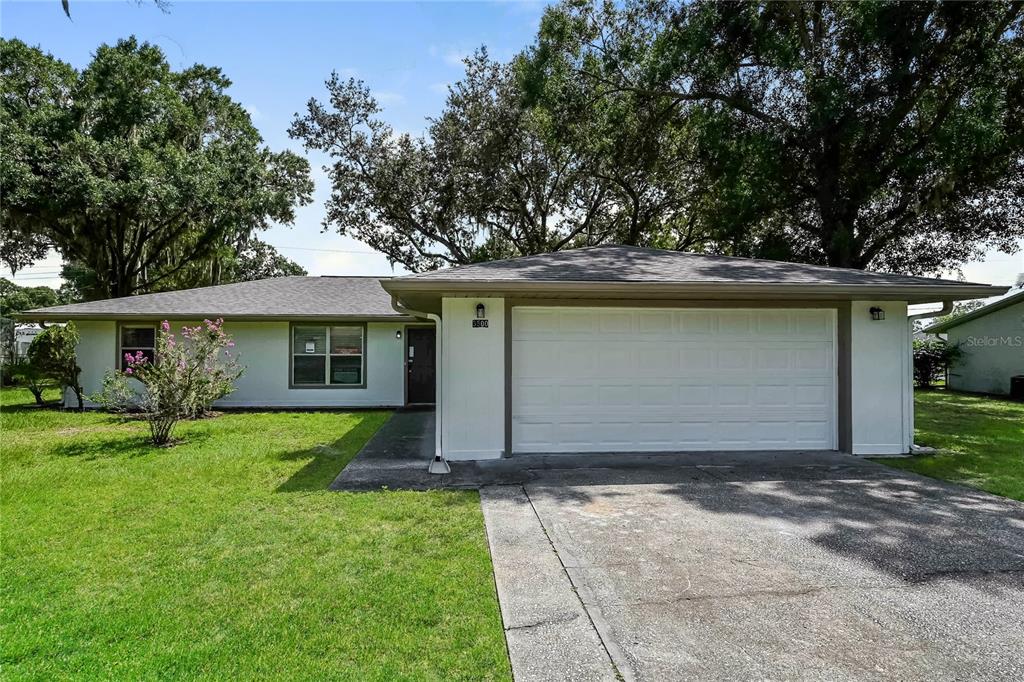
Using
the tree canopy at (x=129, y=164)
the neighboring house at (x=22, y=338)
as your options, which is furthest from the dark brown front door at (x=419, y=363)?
the neighboring house at (x=22, y=338)

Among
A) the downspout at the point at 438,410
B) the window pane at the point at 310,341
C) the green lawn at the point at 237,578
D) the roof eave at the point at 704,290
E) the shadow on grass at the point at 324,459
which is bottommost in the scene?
the green lawn at the point at 237,578

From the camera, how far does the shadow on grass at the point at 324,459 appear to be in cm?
592

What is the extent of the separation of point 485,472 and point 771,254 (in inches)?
445

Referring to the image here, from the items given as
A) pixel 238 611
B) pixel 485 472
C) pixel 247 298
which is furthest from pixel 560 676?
pixel 247 298

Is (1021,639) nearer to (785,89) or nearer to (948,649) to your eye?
(948,649)

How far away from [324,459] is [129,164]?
1581 cm

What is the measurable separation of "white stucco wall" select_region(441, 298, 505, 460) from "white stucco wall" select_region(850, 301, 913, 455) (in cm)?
478

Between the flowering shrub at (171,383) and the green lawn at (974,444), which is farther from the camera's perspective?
the flowering shrub at (171,383)

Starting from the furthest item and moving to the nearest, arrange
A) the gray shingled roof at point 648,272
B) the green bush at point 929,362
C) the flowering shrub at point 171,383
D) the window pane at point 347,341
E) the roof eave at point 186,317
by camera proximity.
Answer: the green bush at point 929,362 < the window pane at point 347,341 < the roof eave at point 186,317 < the flowering shrub at point 171,383 < the gray shingled roof at point 648,272

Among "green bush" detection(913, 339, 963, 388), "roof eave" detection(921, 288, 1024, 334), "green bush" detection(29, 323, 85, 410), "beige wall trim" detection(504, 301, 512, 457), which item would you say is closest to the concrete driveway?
"beige wall trim" detection(504, 301, 512, 457)

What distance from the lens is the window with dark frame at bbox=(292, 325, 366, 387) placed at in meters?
Result: 13.2

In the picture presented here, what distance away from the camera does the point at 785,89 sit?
44.8ft

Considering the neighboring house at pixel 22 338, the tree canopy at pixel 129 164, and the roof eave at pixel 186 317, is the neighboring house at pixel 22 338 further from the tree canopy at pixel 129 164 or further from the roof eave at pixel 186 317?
the roof eave at pixel 186 317

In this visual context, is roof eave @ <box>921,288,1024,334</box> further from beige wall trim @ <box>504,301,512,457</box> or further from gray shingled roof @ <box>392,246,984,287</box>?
beige wall trim @ <box>504,301,512,457</box>
